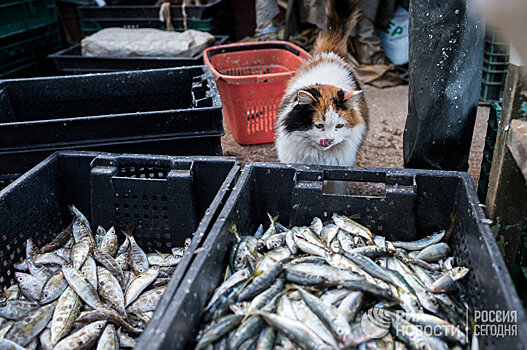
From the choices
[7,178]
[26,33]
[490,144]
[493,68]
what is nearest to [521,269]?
[490,144]

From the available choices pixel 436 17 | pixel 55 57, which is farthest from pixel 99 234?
pixel 55 57

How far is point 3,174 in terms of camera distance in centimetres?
266

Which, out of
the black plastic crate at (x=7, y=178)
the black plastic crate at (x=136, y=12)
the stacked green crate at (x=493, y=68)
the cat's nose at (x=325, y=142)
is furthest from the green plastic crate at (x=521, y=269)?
the black plastic crate at (x=136, y=12)

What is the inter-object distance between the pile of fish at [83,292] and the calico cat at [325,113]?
103 cm

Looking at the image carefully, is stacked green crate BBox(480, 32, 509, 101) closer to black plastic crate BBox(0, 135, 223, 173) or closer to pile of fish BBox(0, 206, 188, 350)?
black plastic crate BBox(0, 135, 223, 173)

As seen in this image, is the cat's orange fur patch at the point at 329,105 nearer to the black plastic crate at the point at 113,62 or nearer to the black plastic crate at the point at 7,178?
the black plastic crate at the point at 7,178

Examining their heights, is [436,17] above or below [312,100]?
above

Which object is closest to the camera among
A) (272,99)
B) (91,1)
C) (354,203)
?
(354,203)

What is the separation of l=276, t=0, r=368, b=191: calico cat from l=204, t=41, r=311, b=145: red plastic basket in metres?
0.41

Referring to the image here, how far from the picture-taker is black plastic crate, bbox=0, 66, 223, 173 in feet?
8.52

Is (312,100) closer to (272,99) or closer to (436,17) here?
(436,17)

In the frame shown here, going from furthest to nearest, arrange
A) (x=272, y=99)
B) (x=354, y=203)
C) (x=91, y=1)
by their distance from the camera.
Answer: (x=91, y=1), (x=272, y=99), (x=354, y=203)

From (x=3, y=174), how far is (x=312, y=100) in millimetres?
1932

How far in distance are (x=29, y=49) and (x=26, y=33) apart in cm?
21
